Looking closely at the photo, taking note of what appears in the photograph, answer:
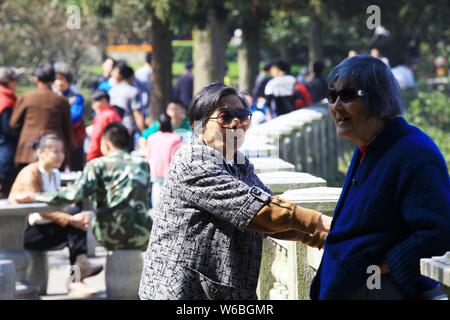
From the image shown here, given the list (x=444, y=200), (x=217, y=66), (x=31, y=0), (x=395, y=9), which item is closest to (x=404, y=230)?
(x=444, y=200)

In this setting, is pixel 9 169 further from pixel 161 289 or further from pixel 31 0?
pixel 31 0

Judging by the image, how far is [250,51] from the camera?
31641 mm

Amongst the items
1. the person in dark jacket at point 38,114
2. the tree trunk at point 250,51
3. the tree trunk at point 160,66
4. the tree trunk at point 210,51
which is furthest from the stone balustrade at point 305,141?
the tree trunk at point 250,51

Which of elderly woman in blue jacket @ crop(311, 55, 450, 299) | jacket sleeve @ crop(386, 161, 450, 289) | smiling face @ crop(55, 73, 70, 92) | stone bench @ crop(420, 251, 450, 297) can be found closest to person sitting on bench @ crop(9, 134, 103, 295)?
smiling face @ crop(55, 73, 70, 92)

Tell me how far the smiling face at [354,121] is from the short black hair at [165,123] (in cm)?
805

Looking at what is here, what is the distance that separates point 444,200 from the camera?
407 centimetres

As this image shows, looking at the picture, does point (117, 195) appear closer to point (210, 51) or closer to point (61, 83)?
point (61, 83)

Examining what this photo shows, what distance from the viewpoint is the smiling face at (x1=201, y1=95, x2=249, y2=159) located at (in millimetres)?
4922

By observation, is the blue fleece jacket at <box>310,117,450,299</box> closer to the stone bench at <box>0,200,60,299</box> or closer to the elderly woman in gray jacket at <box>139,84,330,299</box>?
the elderly woman in gray jacket at <box>139,84,330,299</box>

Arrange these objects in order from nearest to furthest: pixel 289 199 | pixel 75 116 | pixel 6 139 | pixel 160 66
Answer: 1. pixel 289 199
2. pixel 6 139
3. pixel 75 116
4. pixel 160 66

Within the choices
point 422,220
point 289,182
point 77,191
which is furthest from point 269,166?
point 422,220

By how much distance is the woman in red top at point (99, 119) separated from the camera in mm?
12719

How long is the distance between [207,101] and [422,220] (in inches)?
46.8
